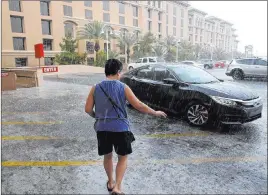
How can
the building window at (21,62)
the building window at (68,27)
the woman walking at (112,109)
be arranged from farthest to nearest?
the building window at (68,27)
the building window at (21,62)
the woman walking at (112,109)

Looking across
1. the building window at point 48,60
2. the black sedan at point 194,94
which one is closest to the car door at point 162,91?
the black sedan at point 194,94

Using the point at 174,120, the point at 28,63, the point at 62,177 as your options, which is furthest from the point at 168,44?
the point at 62,177

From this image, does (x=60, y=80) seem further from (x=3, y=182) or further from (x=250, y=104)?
(x=250, y=104)

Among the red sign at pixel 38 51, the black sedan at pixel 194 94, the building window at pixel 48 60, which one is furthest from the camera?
the building window at pixel 48 60

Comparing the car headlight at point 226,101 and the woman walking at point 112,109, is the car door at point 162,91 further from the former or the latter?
the woman walking at point 112,109

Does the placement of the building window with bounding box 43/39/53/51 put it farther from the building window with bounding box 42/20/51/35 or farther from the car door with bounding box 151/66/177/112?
the car door with bounding box 151/66/177/112

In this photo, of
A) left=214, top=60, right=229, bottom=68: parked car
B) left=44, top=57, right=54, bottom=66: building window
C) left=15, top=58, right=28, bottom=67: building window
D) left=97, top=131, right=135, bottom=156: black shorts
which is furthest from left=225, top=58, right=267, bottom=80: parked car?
left=15, top=58, right=28, bottom=67: building window

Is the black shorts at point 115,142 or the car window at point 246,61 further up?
→ the car window at point 246,61

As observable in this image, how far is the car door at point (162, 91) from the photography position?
4.13 meters

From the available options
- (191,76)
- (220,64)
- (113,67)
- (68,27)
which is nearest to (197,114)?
(191,76)

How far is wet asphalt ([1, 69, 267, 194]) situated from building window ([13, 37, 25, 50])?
28.5m

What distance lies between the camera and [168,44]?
5091 cm

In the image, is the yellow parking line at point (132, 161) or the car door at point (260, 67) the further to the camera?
the car door at point (260, 67)

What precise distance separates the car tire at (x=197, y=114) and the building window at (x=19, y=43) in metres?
31.4
